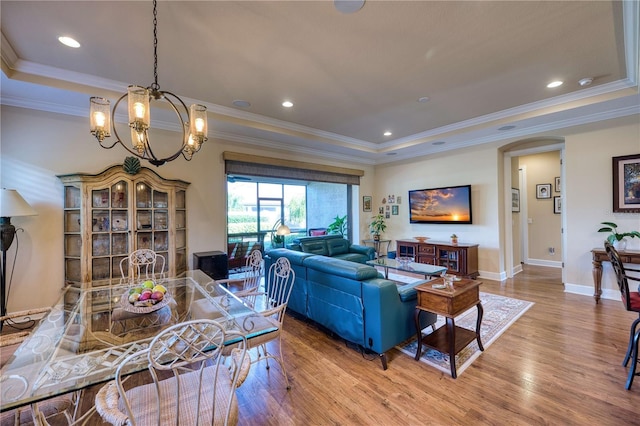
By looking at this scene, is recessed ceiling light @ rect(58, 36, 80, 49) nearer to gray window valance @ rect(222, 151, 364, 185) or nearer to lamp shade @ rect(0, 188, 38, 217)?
lamp shade @ rect(0, 188, 38, 217)

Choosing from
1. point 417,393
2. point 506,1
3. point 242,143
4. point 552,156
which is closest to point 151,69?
point 242,143

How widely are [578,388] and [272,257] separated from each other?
3253 millimetres

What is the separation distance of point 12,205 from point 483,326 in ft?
17.7

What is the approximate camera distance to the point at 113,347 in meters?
1.51

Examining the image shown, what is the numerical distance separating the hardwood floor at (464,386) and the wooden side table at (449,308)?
0.66 feet

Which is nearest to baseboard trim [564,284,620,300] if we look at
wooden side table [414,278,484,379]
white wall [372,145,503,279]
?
white wall [372,145,503,279]

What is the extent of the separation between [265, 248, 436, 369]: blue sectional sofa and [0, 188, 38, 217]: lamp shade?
308 cm

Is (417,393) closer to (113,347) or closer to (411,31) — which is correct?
(113,347)

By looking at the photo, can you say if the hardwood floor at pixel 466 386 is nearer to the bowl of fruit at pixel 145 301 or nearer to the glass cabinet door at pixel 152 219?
the bowl of fruit at pixel 145 301

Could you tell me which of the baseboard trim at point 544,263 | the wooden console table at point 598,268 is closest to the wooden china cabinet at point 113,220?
the wooden console table at point 598,268

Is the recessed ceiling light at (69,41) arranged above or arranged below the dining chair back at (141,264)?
above

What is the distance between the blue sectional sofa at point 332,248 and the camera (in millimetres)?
5154

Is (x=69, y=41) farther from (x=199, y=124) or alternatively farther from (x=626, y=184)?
(x=626, y=184)

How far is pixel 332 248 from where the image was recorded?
5500 mm
